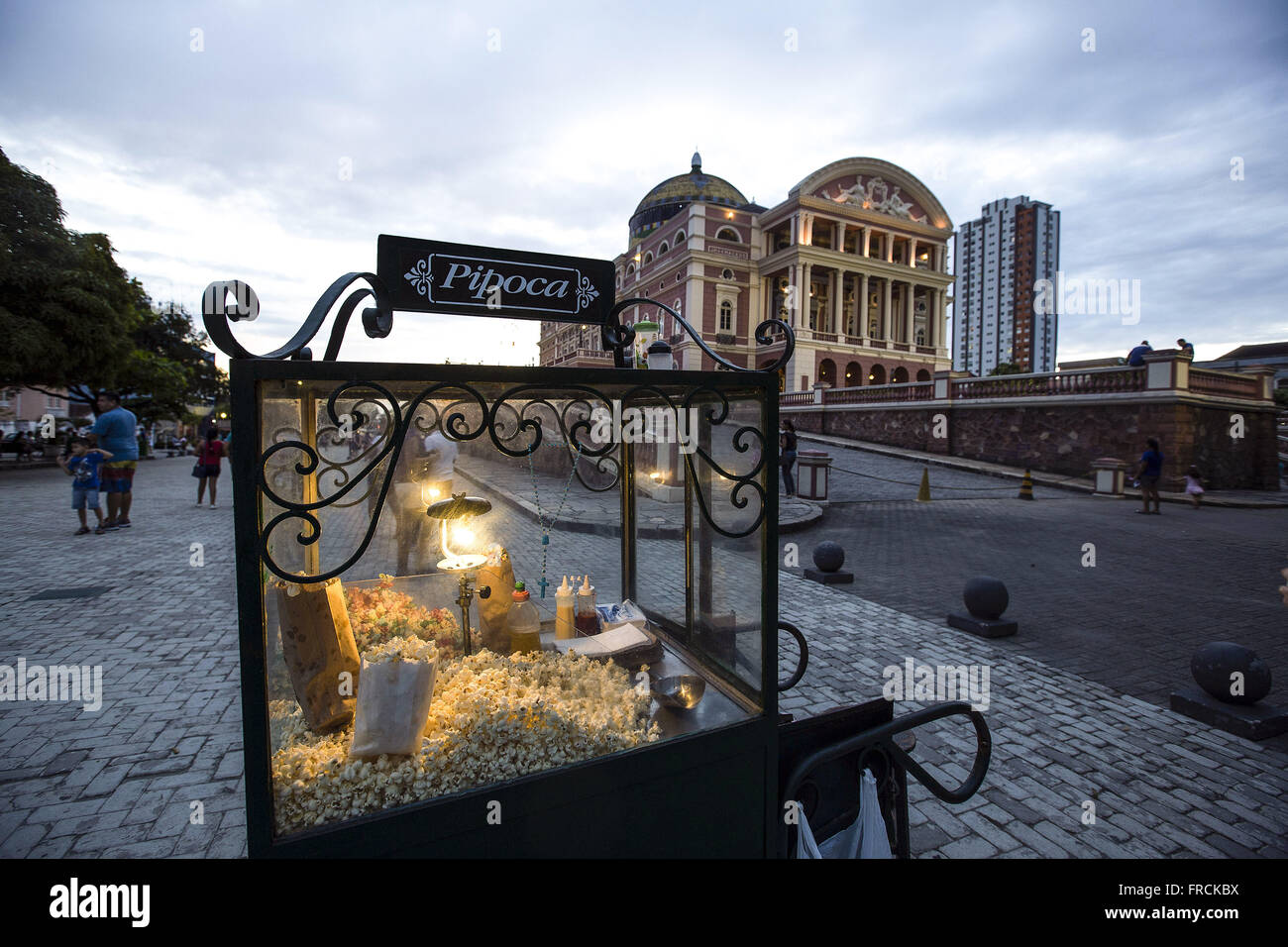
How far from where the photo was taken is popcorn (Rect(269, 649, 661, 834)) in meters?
1.89

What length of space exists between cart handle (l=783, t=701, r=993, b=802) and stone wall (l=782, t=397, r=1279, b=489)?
2160cm

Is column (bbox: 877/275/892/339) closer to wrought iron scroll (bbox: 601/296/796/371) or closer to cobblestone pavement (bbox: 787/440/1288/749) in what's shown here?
cobblestone pavement (bbox: 787/440/1288/749)

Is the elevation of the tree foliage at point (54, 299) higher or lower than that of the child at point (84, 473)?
higher

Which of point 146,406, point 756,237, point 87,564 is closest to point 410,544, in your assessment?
point 87,564

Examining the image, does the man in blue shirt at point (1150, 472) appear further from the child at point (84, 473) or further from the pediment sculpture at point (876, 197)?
the pediment sculpture at point (876, 197)

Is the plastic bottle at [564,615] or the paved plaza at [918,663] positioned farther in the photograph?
the plastic bottle at [564,615]

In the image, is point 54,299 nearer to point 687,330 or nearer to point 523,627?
point 523,627

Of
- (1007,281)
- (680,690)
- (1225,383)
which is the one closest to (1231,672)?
(680,690)

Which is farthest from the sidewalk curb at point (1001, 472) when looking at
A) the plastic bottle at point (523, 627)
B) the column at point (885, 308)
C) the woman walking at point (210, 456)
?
the column at point (885, 308)

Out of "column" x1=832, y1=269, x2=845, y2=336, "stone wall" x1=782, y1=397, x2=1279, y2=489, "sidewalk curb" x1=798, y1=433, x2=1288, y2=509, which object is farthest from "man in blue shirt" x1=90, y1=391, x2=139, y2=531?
"column" x1=832, y1=269, x2=845, y2=336

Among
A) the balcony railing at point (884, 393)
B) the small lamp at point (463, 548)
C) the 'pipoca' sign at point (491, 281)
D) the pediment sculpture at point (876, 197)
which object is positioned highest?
the pediment sculpture at point (876, 197)

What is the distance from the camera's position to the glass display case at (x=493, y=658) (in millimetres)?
1805
